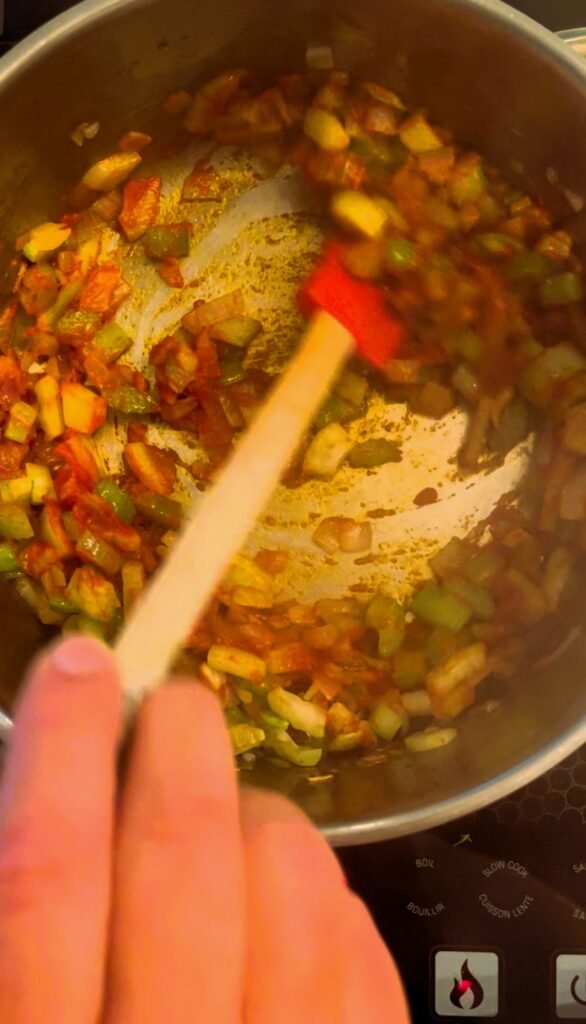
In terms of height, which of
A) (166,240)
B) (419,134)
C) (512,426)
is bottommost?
(512,426)

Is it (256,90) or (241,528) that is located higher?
(256,90)

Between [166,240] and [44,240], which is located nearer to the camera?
[44,240]

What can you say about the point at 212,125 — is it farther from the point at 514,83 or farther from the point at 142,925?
the point at 142,925

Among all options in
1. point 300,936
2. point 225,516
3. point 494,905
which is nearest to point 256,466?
point 225,516

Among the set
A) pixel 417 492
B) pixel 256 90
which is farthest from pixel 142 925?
pixel 256 90

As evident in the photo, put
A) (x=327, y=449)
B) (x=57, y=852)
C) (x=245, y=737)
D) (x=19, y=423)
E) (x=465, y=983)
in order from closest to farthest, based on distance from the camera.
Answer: (x=57, y=852), (x=465, y=983), (x=245, y=737), (x=19, y=423), (x=327, y=449)

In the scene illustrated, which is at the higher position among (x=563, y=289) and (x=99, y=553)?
(x=563, y=289)

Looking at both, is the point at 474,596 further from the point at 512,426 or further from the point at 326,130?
the point at 326,130
